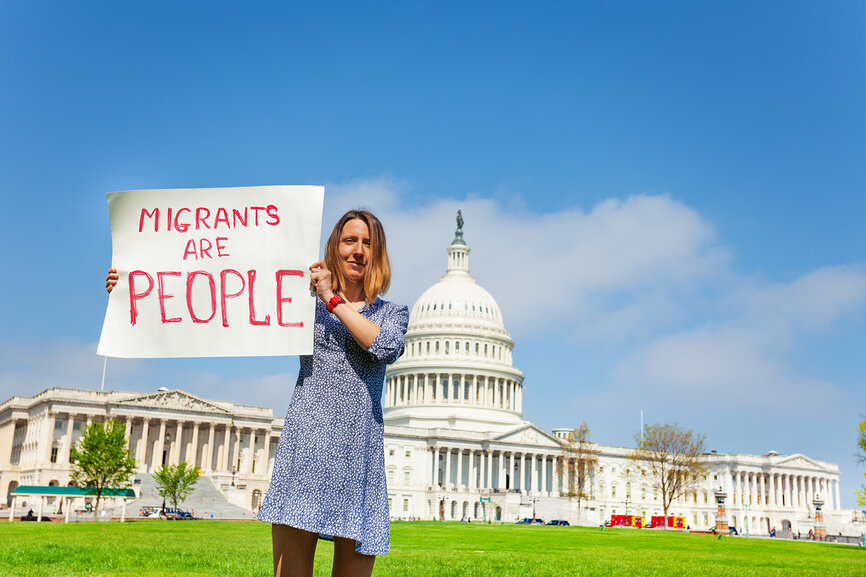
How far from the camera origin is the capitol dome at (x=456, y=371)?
12762cm

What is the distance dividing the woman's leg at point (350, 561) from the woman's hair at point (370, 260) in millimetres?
1814

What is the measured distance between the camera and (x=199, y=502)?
8750 cm

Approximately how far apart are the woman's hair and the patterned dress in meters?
0.31

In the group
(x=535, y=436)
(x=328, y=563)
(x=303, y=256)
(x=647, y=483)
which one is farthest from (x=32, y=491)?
(x=647, y=483)


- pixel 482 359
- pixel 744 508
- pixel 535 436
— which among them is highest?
pixel 482 359

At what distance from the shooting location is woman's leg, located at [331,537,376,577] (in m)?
5.75

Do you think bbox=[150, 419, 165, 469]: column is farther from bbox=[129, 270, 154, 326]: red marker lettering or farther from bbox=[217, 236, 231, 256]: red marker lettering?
bbox=[217, 236, 231, 256]: red marker lettering

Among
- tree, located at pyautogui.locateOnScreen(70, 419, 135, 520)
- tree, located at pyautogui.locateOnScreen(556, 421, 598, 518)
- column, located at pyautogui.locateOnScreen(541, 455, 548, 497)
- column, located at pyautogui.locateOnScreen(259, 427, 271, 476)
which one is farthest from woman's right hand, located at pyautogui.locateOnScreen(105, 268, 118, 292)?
column, located at pyautogui.locateOnScreen(541, 455, 548, 497)

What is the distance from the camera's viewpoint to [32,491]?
60.6 meters

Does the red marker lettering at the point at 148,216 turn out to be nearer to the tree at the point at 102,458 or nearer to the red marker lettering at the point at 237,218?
the red marker lettering at the point at 237,218

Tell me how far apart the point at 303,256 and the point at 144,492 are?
93.5m

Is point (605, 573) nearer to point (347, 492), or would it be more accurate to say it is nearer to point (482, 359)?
point (347, 492)

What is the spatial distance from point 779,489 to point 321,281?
503ft

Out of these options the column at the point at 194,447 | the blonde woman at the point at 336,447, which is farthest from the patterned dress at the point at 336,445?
→ the column at the point at 194,447
